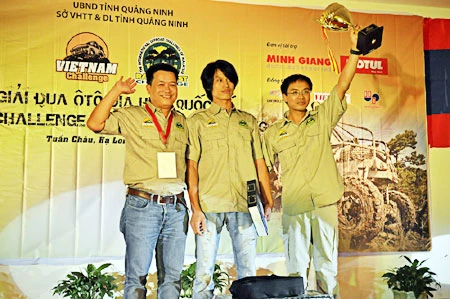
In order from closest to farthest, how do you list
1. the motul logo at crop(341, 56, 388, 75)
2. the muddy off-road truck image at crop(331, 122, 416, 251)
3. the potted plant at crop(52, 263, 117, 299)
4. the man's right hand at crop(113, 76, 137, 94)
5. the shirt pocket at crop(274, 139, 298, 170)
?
1. the potted plant at crop(52, 263, 117, 299)
2. the man's right hand at crop(113, 76, 137, 94)
3. the shirt pocket at crop(274, 139, 298, 170)
4. the muddy off-road truck image at crop(331, 122, 416, 251)
5. the motul logo at crop(341, 56, 388, 75)

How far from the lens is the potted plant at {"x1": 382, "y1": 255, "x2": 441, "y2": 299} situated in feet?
13.9

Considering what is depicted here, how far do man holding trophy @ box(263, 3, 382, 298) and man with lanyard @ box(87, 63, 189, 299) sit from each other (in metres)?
0.82

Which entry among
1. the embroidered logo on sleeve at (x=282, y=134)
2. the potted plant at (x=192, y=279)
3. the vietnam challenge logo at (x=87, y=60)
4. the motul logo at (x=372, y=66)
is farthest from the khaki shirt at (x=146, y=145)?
the motul logo at (x=372, y=66)

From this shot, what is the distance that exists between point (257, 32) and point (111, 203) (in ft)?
6.22

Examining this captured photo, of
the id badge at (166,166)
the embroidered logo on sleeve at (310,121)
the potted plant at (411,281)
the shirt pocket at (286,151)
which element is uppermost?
the embroidered logo on sleeve at (310,121)

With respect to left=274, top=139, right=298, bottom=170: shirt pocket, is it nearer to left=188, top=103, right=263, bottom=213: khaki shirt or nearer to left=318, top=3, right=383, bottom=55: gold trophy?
left=188, top=103, right=263, bottom=213: khaki shirt

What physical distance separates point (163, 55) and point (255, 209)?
148cm

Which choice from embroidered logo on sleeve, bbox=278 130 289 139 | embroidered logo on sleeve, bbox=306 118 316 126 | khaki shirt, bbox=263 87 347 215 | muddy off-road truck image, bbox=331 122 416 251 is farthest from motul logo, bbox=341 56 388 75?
embroidered logo on sleeve, bbox=278 130 289 139

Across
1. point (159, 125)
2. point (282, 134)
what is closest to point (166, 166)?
point (159, 125)

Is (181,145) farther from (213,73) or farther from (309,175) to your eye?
(309,175)

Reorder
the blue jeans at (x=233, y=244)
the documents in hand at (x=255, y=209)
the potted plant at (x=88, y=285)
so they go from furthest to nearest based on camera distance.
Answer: the documents in hand at (x=255, y=209)
the blue jeans at (x=233, y=244)
the potted plant at (x=88, y=285)

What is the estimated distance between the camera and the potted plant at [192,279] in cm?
396

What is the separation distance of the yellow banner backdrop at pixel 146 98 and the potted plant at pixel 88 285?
7.9 inches

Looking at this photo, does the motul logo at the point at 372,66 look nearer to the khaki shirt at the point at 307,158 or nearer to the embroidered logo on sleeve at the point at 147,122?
the khaki shirt at the point at 307,158
